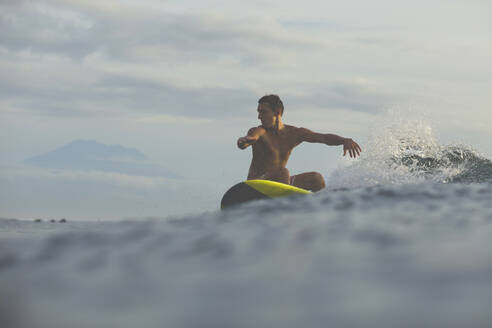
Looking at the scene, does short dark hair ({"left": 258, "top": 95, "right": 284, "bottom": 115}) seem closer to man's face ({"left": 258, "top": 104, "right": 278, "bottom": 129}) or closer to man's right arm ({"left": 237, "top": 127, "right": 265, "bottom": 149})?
man's face ({"left": 258, "top": 104, "right": 278, "bottom": 129})

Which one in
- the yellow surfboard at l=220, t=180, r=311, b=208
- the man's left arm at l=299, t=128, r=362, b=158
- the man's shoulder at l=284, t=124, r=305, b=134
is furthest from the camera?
the man's shoulder at l=284, t=124, r=305, b=134


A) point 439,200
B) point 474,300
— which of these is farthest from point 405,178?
point 474,300

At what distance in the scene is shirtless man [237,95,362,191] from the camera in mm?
6922

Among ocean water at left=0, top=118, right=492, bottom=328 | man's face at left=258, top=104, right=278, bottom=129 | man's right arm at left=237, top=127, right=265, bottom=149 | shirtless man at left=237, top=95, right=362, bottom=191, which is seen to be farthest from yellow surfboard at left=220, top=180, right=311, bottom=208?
ocean water at left=0, top=118, right=492, bottom=328

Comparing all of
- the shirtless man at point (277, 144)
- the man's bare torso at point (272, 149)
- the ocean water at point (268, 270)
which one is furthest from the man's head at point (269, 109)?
the ocean water at point (268, 270)

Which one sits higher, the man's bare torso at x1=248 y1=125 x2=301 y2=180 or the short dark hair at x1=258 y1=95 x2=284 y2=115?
the short dark hair at x1=258 y1=95 x2=284 y2=115

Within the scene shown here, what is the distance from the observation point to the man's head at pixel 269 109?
22.6 ft

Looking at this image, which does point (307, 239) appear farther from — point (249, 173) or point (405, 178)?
point (405, 178)

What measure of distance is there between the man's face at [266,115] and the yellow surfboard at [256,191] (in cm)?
Answer: 107

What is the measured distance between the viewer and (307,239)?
2580 mm

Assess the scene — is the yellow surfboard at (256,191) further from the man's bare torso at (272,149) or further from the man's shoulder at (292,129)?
the man's shoulder at (292,129)

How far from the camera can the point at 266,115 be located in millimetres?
6898

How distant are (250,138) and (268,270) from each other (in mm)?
4359

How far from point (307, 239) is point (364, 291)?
81cm
